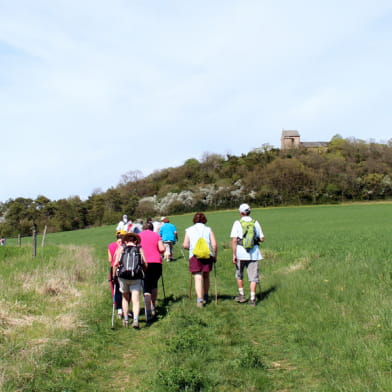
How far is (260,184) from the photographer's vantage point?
8775 centimetres

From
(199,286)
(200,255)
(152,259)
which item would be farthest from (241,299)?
(152,259)

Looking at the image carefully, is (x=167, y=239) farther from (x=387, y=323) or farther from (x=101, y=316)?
(x=387, y=323)

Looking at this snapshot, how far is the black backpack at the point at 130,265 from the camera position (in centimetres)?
778

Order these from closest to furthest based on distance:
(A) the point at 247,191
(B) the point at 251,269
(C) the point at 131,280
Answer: (C) the point at 131,280 → (B) the point at 251,269 → (A) the point at 247,191

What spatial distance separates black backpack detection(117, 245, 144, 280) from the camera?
7781 mm

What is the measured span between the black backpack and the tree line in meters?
76.3

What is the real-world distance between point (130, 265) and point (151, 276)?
131 cm

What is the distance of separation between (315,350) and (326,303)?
6.72 feet

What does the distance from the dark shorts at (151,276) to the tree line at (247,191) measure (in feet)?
246

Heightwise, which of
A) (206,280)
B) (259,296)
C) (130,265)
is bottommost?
(259,296)

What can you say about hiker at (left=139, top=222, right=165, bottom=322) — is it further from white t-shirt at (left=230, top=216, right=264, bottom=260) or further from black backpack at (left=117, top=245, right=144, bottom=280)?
white t-shirt at (left=230, top=216, right=264, bottom=260)

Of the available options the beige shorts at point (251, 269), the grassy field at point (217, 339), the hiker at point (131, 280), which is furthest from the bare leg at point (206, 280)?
the hiker at point (131, 280)

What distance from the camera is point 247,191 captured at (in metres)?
88.4

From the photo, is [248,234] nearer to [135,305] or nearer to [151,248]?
[151,248]
